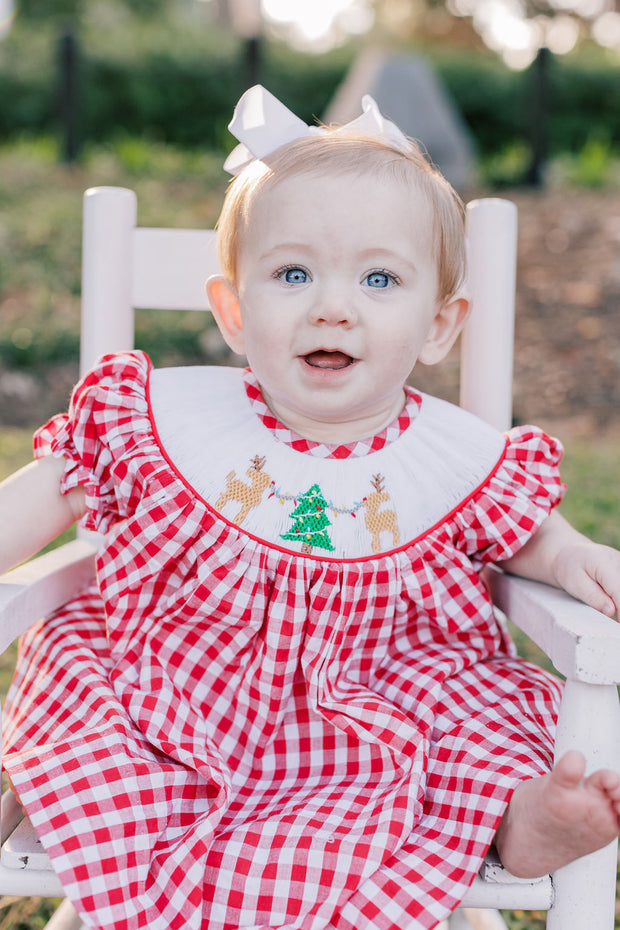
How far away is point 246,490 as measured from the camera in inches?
39.1

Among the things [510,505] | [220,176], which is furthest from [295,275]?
[220,176]

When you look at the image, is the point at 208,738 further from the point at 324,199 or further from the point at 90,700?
the point at 324,199

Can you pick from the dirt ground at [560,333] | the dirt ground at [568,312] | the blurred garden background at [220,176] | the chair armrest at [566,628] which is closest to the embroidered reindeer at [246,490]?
the chair armrest at [566,628]

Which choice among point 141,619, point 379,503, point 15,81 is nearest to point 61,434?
point 141,619

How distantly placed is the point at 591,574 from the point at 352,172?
46 cm

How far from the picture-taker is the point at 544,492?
40.8 inches

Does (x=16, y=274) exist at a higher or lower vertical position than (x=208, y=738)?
higher

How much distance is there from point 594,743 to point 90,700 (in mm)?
461

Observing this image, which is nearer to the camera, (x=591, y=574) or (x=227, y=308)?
(x=591, y=574)

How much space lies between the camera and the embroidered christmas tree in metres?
0.97

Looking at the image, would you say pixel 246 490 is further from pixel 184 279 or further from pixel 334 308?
pixel 184 279

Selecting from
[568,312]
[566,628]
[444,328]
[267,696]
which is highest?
[568,312]

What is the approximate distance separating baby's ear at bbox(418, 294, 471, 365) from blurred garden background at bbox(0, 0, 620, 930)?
1105mm

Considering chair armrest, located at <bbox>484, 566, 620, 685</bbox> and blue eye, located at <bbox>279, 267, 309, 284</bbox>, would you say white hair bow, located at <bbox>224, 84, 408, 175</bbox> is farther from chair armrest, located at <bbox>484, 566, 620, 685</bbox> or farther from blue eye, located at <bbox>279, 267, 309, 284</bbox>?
chair armrest, located at <bbox>484, 566, 620, 685</bbox>
